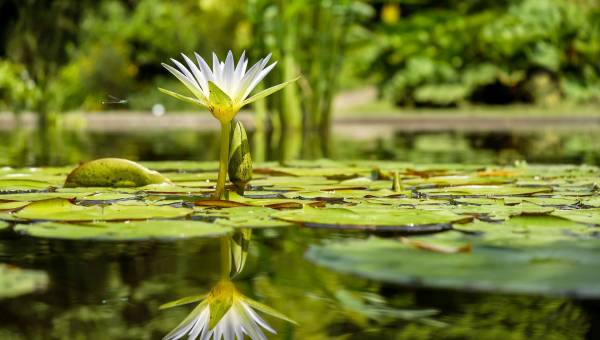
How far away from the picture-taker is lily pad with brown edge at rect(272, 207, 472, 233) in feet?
7.20

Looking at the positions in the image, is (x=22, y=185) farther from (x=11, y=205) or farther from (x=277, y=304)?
(x=277, y=304)

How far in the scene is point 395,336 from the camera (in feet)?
3.96

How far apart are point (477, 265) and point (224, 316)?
1.81 ft

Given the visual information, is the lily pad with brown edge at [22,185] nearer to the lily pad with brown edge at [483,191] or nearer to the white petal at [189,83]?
the white petal at [189,83]

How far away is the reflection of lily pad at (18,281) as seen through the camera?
1479 millimetres

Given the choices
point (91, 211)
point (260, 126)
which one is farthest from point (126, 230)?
point (260, 126)

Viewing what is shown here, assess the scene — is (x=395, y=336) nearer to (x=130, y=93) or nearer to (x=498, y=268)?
(x=498, y=268)

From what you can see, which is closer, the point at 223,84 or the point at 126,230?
the point at 126,230

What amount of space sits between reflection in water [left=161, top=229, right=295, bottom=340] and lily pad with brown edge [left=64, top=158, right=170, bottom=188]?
159 cm

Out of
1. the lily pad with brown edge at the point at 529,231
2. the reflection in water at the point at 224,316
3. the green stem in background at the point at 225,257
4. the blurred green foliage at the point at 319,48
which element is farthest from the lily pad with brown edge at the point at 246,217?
the blurred green foliage at the point at 319,48

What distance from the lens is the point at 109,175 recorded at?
3.21 metres

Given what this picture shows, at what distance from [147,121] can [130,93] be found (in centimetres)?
326

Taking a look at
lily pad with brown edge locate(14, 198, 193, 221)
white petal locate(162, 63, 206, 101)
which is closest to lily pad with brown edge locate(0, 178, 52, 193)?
lily pad with brown edge locate(14, 198, 193, 221)

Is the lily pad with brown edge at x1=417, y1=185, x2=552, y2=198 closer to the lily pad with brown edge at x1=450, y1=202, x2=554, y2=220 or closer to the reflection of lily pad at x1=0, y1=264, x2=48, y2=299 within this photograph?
the lily pad with brown edge at x1=450, y1=202, x2=554, y2=220
